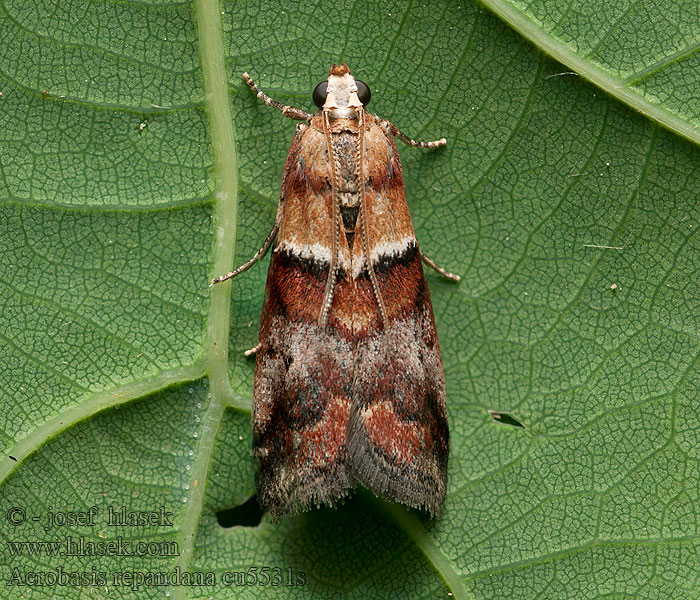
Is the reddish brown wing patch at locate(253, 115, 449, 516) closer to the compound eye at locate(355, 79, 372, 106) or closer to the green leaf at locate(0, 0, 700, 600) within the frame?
the compound eye at locate(355, 79, 372, 106)

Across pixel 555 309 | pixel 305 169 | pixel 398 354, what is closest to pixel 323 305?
pixel 398 354

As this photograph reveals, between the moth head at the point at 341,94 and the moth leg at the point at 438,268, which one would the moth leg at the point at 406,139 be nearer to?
the moth head at the point at 341,94

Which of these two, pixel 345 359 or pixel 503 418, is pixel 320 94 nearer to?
pixel 345 359

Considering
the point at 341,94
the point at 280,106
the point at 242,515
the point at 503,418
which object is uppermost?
the point at 341,94

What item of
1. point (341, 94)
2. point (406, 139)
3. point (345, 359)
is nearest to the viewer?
point (345, 359)
